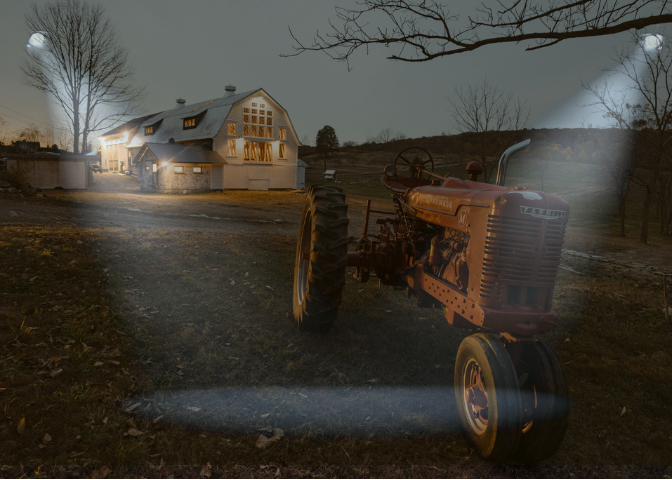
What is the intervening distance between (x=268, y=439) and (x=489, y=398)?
165 cm

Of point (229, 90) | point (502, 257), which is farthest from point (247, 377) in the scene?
point (229, 90)

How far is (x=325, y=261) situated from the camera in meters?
4.14

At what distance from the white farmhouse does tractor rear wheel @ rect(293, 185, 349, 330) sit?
2500 cm

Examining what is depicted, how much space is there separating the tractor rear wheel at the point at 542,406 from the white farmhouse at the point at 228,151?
89.3 ft

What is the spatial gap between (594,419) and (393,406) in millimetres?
1783

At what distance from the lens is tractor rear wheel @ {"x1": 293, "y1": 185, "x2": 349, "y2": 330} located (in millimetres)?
4145

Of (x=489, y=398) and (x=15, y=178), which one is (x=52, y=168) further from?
(x=489, y=398)

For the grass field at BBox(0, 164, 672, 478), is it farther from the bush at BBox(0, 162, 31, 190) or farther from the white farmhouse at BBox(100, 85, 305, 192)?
the white farmhouse at BBox(100, 85, 305, 192)

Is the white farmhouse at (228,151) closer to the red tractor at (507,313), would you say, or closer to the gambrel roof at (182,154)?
the gambrel roof at (182,154)

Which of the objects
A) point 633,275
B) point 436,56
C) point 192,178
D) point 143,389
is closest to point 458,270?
point 436,56

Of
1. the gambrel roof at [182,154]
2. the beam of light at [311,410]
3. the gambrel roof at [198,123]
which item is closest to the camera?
the beam of light at [311,410]

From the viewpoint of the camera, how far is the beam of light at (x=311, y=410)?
321cm

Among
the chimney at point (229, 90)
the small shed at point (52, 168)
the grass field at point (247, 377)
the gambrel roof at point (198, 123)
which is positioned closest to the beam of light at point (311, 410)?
the grass field at point (247, 377)

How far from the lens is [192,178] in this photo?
2805cm
